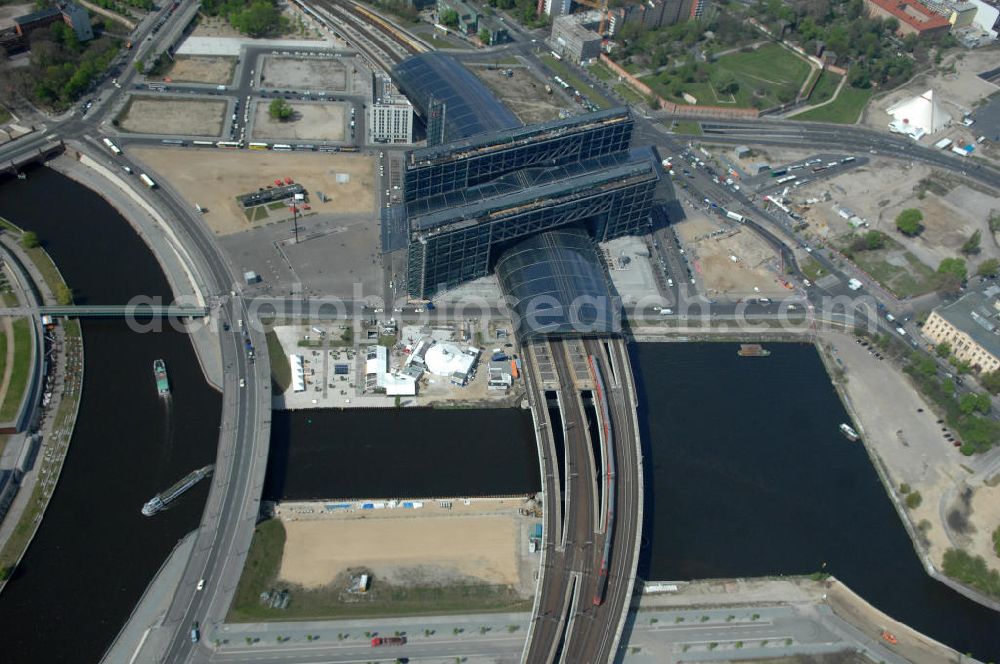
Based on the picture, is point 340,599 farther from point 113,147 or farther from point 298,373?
point 113,147

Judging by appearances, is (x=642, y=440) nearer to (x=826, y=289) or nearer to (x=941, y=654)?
(x=941, y=654)

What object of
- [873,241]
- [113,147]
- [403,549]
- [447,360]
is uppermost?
[113,147]

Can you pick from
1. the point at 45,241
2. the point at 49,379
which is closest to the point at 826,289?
the point at 49,379

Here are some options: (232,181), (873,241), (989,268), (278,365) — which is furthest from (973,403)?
(232,181)

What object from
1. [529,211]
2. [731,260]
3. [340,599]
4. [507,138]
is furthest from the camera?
[731,260]

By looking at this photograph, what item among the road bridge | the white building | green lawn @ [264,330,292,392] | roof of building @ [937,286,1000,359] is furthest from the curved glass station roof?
roof of building @ [937,286,1000,359]

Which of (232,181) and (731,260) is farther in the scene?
(232,181)
